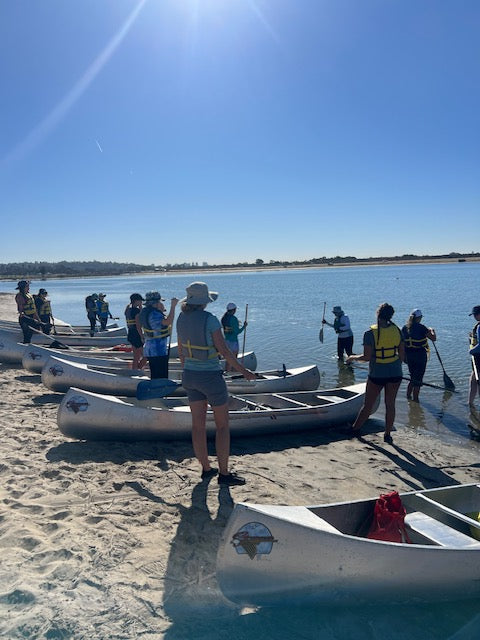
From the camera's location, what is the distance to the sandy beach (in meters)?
3.26

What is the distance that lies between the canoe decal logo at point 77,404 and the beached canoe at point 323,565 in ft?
12.1

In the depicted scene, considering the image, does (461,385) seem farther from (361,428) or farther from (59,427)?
(59,427)

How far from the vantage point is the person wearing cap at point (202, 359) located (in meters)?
4.92

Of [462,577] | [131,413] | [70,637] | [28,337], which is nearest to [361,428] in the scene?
[131,413]

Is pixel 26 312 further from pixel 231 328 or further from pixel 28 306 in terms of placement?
pixel 231 328

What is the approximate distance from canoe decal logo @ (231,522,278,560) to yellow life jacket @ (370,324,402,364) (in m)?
4.07

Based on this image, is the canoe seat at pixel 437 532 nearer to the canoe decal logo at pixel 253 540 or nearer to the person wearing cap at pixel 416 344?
the canoe decal logo at pixel 253 540

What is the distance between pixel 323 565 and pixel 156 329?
15.5 ft

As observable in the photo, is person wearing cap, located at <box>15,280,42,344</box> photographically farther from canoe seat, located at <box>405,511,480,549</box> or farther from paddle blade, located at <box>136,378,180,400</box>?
canoe seat, located at <box>405,511,480,549</box>

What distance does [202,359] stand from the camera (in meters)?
4.97

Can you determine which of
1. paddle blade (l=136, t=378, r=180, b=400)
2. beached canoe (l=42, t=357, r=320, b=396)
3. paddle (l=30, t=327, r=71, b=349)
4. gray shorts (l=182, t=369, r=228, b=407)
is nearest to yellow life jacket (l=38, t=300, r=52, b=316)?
paddle (l=30, t=327, r=71, b=349)

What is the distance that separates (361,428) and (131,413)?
3.94m

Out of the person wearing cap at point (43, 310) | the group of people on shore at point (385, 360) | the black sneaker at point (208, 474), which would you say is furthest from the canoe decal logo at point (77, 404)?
the person wearing cap at point (43, 310)

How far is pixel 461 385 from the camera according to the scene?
12.4 m
